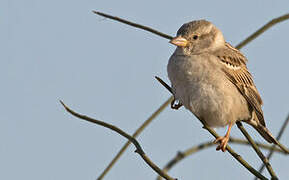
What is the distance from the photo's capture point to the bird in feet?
17.6

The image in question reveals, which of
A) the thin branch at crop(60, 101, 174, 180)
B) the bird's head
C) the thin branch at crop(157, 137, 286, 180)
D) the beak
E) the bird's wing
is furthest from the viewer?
the bird's wing

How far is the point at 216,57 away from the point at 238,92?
548 mm

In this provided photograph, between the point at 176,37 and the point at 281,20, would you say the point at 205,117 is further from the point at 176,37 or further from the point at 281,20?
the point at 281,20

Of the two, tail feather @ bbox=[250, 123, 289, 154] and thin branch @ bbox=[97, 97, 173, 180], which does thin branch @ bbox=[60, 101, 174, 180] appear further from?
tail feather @ bbox=[250, 123, 289, 154]

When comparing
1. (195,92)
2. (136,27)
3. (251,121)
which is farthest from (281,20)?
(251,121)

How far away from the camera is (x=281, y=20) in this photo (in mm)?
3285

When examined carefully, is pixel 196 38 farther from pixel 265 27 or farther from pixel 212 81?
pixel 265 27

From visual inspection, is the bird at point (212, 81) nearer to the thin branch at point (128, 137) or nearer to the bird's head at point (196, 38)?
the bird's head at point (196, 38)

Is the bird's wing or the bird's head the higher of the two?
the bird's head

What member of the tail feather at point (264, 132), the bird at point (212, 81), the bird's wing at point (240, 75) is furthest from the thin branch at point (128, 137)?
the tail feather at point (264, 132)

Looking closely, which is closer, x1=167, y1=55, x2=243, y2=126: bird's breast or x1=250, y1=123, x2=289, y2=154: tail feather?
x1=167, y1=55, x2=243, y2=126: bird's breast

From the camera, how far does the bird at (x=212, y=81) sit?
5.38 metres

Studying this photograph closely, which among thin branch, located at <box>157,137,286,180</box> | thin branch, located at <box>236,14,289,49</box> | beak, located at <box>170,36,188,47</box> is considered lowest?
thin branch, located at <box>157,137,286,180</box>

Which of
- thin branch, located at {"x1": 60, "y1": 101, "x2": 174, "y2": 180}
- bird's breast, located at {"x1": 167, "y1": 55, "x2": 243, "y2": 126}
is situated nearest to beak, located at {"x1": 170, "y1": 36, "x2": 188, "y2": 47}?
bird's breast, located at {"x1": 167, "y1": 55, "x2": 243, "y2": 126}
